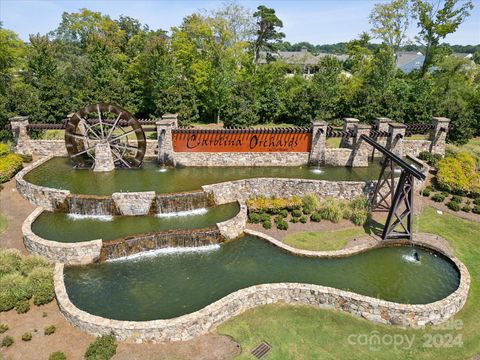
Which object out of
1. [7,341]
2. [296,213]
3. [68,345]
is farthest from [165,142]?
[7,341]

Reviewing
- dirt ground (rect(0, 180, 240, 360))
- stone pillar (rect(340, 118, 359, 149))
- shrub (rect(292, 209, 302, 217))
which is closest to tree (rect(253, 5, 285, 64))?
stone pillar (rect(340, 118, 359, 149))

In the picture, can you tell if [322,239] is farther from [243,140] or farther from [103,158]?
[103,158]

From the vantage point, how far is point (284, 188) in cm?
2516

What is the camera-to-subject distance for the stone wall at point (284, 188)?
968 inches

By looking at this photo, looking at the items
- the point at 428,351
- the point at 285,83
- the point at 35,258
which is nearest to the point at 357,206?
the point at 428,351

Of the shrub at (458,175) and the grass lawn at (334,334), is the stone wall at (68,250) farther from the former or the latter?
the shrub at (458,175)

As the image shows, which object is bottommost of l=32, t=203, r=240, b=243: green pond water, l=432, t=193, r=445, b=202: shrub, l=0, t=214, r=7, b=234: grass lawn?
l=0, t=214, r=7, b=234: grass lawn

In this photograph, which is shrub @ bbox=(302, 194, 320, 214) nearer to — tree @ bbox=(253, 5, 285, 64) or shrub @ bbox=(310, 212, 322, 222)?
shrub @ bbox=(310, 212, 322, 222)

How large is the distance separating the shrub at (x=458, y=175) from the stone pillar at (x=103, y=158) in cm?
2851

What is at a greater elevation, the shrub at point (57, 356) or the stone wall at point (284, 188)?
the stone wall at point (284, 188)

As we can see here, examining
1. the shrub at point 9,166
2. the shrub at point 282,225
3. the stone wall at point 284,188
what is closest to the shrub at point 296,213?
the shrub at point 282,225

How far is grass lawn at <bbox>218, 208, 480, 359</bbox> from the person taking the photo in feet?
43.0

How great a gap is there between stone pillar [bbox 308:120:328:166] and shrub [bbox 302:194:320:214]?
676 centimetres

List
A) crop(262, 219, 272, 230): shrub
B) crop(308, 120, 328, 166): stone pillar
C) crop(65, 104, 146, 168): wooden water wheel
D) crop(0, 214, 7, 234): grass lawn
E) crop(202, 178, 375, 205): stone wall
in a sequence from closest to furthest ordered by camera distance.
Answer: crop(0, 214, 7, 234): grass lawn
crop(262, 219, 272, 230): shrub
crop(202, 178, 375, 205): stone wall
crop(65, 104, 146, 168): wooden water wheel
crop(308, 120, 328, 166): stone pillar
